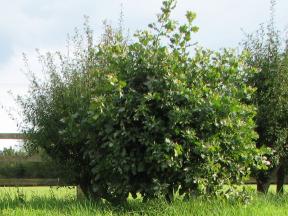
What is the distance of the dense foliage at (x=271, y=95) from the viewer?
8789mm

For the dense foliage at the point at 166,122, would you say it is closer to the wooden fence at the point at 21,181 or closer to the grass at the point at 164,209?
the grass at the point at 164,209

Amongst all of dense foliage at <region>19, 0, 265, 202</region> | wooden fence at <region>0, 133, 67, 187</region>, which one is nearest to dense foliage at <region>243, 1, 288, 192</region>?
dense foliage at <region>19, 0, 265, 202</region>

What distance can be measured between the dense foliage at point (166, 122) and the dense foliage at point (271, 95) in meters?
1.92

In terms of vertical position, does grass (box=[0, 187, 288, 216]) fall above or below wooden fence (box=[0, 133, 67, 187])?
below

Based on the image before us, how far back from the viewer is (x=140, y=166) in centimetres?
607

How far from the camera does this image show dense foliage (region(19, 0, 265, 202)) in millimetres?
6012

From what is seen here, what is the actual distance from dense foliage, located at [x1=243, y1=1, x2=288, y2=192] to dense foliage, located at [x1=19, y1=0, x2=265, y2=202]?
6.31 feet

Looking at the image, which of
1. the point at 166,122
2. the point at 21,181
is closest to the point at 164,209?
the point at 166,122

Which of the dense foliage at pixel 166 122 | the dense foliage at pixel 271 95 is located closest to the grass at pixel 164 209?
the dense foliage at pixel 166 122

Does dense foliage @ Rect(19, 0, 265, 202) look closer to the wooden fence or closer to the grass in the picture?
the grass

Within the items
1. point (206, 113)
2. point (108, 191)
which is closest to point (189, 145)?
point (206, 113)

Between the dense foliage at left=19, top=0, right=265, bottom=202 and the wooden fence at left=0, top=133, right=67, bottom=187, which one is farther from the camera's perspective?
the wooden fence at left=0, top=133, right=67, bottom=187

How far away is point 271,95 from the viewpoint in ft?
29.1

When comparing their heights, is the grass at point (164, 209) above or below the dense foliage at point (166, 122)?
below
